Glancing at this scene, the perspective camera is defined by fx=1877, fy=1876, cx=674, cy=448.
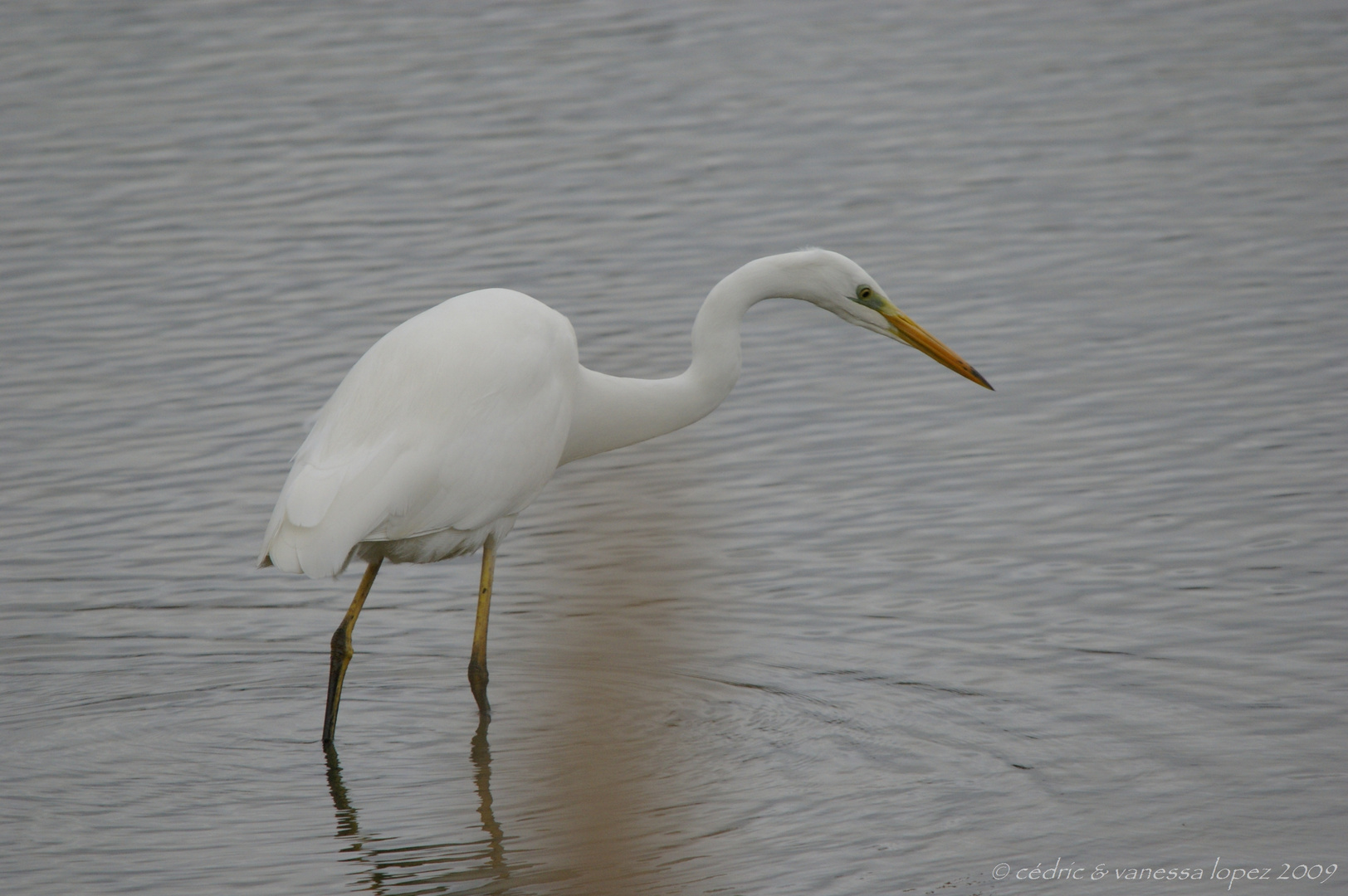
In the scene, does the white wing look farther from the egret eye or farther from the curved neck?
the egret eye

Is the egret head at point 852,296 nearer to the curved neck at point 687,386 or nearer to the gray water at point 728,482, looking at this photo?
the curved neck at point 687,386

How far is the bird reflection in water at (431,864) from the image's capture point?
542 cm

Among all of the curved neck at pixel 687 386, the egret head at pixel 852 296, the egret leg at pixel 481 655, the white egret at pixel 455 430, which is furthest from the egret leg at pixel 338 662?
the egret head at pixel 852 296

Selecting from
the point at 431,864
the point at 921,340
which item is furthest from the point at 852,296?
the point at 431,864

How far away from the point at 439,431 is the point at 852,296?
170cm

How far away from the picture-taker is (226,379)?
1073 centimetres

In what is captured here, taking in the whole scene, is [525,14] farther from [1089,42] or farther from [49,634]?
[49,634]

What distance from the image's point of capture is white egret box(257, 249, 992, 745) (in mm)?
6188

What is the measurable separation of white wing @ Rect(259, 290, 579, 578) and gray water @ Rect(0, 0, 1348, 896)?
27.2 inches

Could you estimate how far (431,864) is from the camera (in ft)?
→ 18.4

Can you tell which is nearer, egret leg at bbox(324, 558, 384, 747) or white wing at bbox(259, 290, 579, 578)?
white wing at bbox(259, 290, 579, 578)

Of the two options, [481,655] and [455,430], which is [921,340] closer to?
[455,430]

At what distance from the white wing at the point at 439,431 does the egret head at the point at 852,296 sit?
0.93 metres

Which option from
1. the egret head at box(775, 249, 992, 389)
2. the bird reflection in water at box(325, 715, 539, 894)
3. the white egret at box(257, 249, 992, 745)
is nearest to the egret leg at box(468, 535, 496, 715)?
the white egret at box(257, 249, 992, 745)
